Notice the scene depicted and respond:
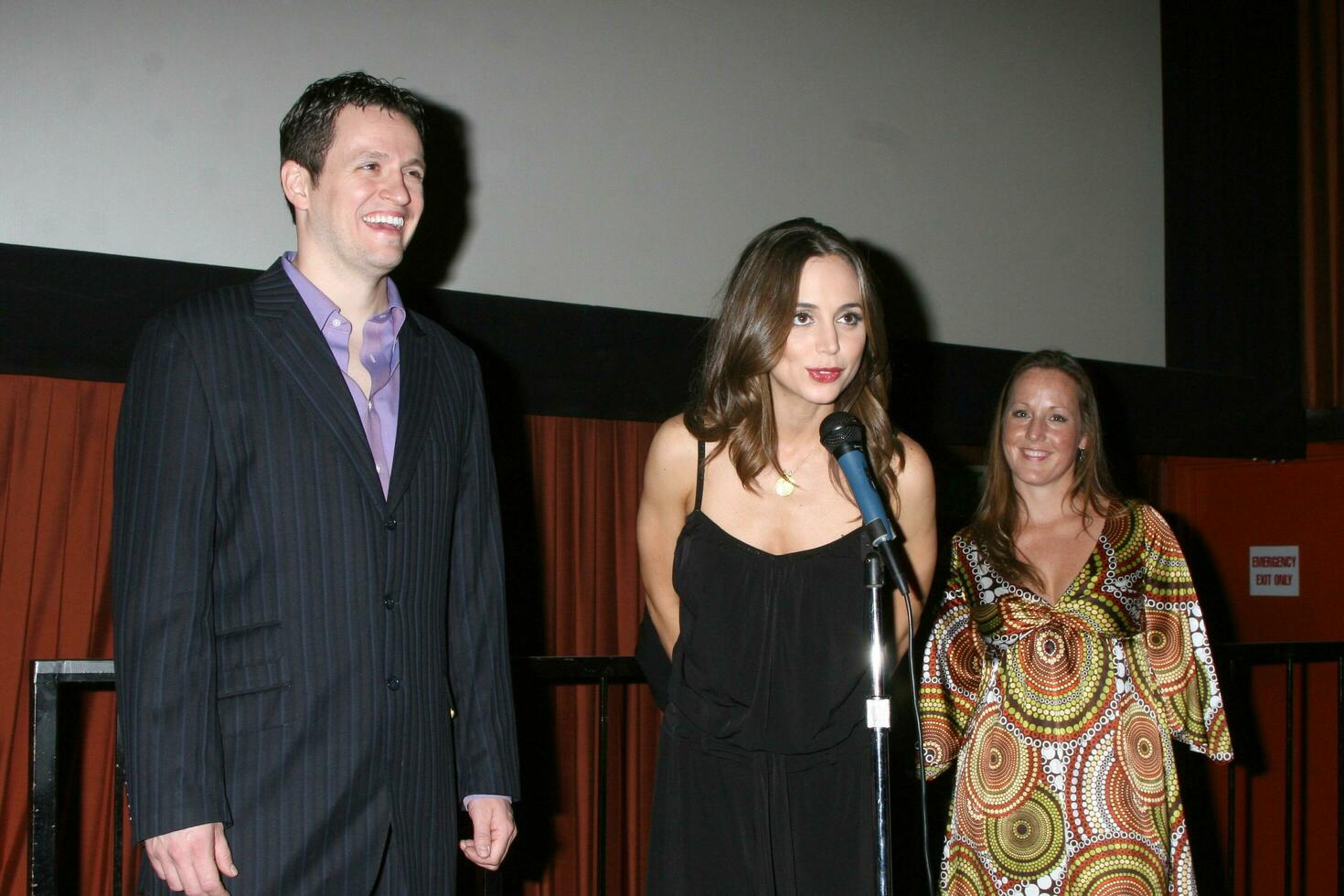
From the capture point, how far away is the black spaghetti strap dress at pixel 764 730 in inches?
73.8

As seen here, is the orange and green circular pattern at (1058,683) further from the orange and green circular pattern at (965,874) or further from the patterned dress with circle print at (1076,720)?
the orange and green circular pattern at (965,874)

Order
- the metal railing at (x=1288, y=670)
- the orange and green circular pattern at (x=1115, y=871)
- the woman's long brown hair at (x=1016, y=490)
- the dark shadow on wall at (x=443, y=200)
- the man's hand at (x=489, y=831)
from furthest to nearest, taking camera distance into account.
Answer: the dark shadow on wall at (x=443, y=200) → the metal railing at (x=1288, y=670) → the woman's long brown hair at (x=1016, y=490) → the orange and green circular pattern at (x=1115, y=871) → the man's hand at (x=489, y=831)

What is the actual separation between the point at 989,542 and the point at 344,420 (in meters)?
1.69

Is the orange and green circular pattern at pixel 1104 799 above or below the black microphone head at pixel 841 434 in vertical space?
below

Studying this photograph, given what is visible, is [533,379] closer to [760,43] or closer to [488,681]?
[760,43]

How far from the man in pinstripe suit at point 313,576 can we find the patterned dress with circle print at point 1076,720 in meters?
1.21

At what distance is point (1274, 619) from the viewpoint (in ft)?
17.8

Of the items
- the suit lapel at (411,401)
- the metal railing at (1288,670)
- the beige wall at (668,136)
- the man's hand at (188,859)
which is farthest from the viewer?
the metal railing at (1288,670)

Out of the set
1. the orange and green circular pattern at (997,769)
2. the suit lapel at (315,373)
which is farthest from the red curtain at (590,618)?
the suit lapel at (315,373)

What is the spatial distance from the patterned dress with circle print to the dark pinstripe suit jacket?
1333 mm

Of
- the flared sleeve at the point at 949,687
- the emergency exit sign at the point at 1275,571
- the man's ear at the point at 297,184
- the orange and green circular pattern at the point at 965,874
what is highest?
the man's ear at the point at 297,184

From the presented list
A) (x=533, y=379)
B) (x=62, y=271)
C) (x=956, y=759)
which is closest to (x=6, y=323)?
(x=62, y=271)

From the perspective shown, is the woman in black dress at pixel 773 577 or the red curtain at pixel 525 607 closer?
the woman in black dress at pixel 773 577

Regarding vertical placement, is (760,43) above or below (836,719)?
above
